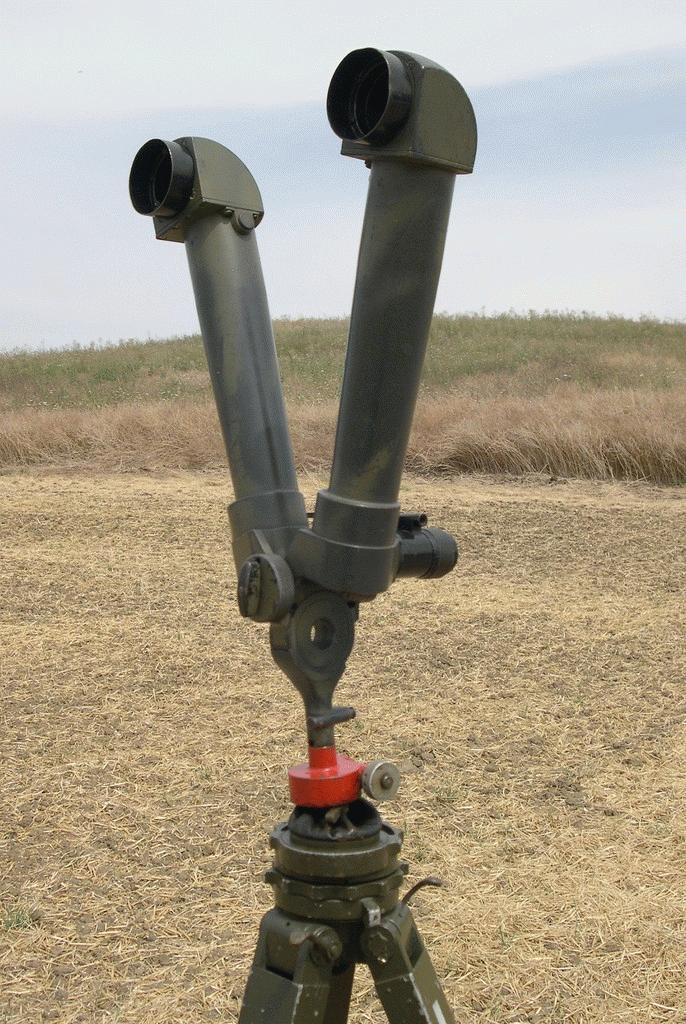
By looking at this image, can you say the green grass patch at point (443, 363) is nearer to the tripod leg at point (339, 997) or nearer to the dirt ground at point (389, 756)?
the dirt ground at point (389, 756)

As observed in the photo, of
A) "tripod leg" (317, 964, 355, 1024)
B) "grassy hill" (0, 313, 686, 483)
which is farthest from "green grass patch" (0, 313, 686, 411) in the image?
"tripod leg" (317, 964, 355, 1024)

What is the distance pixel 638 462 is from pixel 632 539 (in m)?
1.79

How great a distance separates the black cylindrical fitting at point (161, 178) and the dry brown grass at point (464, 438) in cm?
719

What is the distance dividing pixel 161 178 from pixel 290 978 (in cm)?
98

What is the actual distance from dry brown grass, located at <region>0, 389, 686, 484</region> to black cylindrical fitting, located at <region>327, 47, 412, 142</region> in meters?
7.47

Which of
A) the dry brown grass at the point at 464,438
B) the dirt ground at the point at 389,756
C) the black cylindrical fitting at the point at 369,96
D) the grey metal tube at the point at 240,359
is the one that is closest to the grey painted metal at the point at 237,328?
the grey metal tube at the point at 240,359

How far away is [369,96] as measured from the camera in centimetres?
117

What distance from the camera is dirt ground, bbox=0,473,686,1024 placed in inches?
103

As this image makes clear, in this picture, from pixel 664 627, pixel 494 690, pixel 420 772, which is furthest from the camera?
pixel 664 627

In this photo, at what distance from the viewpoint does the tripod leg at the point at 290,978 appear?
49.7 inches

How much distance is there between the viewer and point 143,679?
15.4 feet

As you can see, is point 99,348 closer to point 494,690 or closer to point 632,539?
point 632,539

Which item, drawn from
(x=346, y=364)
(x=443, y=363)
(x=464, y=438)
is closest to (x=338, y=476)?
(x=346, y=364)

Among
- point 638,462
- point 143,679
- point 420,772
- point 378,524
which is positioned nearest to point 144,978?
point 420,772
